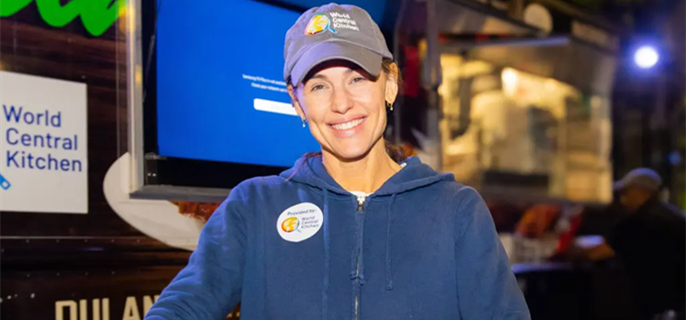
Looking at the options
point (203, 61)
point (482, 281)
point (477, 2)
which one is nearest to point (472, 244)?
point (482, 281)

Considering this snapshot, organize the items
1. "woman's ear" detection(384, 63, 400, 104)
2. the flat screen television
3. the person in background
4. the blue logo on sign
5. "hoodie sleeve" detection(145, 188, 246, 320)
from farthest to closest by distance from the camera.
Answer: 1. the person in background
2. the flat screen television
3. the blue logo on sign
4. "woman's ear" detection(384, 63, 400, 104)
5. "hoodie sleeve" detection(145, 188, 246, 320)

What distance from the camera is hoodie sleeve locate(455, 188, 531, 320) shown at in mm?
1691

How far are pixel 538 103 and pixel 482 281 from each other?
6.46m

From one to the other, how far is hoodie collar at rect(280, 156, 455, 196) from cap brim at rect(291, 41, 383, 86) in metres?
0.24

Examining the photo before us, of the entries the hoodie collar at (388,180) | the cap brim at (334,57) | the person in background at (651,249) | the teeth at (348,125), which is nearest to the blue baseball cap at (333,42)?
the cap brim at (334,57)

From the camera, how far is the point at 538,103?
7879mm

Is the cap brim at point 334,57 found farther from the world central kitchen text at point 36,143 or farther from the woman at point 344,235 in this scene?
the world central kitchen text at point 36,143

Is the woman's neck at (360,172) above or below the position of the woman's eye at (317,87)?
below

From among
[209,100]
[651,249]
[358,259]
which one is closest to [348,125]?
[358,259]

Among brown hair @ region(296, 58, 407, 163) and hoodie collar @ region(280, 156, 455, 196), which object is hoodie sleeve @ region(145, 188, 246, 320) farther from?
brown hair @ region(296, 58, 407, 163)

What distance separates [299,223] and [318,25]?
0.46 metres

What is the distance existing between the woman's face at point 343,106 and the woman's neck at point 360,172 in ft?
0.22

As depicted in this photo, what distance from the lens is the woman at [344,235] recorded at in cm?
171

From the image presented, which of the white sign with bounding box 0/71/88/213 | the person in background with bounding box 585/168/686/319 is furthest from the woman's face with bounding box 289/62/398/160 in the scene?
the person in background with bounding box 585/168/686/319
